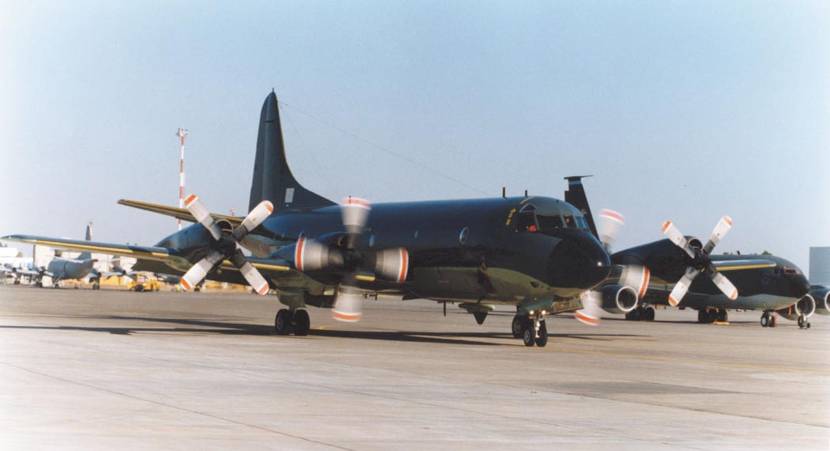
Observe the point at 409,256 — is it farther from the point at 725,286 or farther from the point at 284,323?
the point at 725,286

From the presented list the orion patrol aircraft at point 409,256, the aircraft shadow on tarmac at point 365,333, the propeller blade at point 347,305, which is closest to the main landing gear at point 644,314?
the aircraft shadow on tarmac at point 365,333

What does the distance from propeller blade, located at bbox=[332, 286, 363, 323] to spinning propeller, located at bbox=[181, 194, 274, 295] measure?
2.06 meters

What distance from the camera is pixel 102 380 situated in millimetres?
14852

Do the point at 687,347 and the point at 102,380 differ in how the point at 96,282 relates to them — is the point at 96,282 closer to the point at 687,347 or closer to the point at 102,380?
the point at 687,347

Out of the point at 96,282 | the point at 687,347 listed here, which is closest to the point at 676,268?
the point at 687,347

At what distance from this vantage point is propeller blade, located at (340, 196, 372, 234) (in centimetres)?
2853

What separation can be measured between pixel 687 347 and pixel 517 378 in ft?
42.0

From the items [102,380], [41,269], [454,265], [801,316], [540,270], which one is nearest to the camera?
[102,380]

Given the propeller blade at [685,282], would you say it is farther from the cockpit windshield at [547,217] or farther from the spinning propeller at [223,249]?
the spinning propeller at [223,249]

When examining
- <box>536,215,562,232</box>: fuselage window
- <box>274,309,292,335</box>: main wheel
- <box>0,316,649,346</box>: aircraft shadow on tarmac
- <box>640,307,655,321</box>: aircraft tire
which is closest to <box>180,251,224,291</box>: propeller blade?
<box>0,316,649,346</box>: aircraft shadow on tarmac

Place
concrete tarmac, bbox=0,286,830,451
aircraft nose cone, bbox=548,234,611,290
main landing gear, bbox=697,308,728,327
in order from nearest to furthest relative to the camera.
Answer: concrete tarmac, bbox=0,286,830,451, aircraft nose cone, bbox=548,234,611,290, main landing gear, bbox=697,308,728,327

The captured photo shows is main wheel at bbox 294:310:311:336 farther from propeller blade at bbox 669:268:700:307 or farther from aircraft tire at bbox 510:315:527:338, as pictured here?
propeller blade at bbox 669:268:700:307

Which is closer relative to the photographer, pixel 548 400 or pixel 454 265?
pixel 548 400

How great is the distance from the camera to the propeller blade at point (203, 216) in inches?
1076
